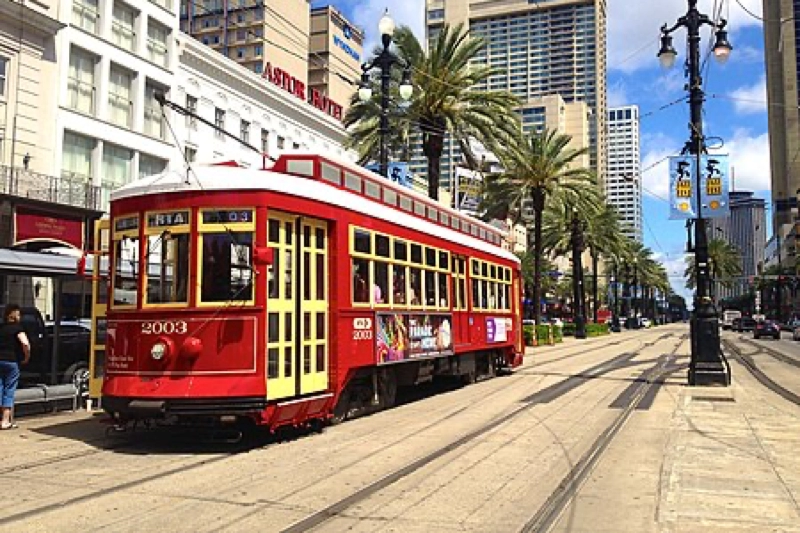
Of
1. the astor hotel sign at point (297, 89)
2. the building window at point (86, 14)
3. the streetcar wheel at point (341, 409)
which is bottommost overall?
the streetcar wheel at point (341, 409)

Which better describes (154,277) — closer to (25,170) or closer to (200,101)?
(25,170)

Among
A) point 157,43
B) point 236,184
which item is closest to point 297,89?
point 157,43

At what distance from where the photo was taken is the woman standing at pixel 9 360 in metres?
10.6

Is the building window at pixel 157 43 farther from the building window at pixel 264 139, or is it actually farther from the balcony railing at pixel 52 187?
the building window at pixel 264 139

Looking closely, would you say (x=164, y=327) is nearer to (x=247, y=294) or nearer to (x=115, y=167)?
(x=247, y=294)

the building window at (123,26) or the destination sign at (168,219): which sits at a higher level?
the building window at (123,26)

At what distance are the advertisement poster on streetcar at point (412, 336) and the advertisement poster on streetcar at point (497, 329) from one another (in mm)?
3018

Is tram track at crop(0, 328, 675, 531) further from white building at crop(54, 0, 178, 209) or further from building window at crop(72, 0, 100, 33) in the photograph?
building window at crop(72, 0, 100, 33)

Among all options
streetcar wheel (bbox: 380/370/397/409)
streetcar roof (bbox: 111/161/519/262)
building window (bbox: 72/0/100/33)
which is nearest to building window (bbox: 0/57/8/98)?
building window (bbox: 72/0/100/33)

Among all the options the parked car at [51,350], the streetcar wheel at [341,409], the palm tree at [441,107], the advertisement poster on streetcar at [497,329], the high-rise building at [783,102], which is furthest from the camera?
the high-rise building at [783,102]

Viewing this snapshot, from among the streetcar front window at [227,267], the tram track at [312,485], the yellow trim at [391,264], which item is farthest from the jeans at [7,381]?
the yellow trim at [391,264]

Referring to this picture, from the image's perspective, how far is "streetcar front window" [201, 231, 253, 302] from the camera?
8961mm

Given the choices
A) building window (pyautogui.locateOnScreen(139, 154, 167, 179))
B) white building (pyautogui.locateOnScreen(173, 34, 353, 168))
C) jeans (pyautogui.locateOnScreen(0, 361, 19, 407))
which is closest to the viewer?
jeans (pyautogui.locateOnScreen(0, 361, 19, 407))

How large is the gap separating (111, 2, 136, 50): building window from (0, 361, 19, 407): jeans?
82.3 feet
